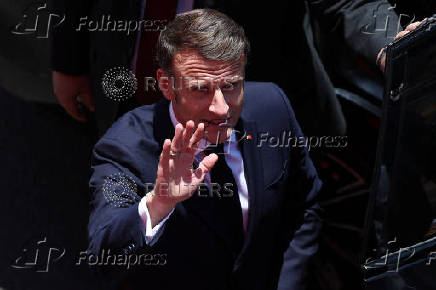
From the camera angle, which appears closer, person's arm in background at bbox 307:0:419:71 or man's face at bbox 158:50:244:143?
man's face at bbox 158:50:244:143

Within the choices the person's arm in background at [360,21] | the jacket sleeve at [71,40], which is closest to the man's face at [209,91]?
the person's arm in background at [360,21]

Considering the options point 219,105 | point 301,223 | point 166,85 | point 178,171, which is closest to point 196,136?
point 178,171

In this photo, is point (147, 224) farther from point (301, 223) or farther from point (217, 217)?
point (301, 223)

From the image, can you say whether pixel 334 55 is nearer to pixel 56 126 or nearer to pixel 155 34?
pixel 155 34

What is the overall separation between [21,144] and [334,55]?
2187 millimetres

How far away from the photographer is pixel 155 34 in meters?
3.40

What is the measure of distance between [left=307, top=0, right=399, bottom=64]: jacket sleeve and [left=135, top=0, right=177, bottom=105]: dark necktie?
645mm

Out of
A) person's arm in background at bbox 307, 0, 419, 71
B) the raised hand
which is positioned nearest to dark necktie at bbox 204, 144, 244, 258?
the raised hand

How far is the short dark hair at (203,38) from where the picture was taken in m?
2.54

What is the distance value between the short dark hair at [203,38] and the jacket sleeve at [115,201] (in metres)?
0.36

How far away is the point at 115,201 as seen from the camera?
8.39 ft

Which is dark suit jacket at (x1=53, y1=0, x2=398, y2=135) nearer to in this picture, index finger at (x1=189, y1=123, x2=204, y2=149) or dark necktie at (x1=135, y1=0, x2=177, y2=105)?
dark necktie at (x1=135, y1=0, x2=177, y2=105)

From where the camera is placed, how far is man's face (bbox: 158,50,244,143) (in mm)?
2527

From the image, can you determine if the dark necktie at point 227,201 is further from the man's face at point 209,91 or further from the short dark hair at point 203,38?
the short dark hair at point 203,38
